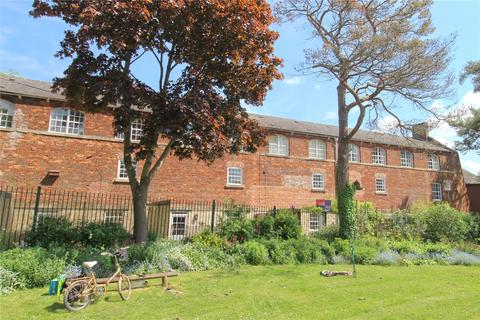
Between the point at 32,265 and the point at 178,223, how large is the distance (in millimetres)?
10928

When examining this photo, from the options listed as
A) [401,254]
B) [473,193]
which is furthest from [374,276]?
[473,193]

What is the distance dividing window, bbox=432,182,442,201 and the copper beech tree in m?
29.1

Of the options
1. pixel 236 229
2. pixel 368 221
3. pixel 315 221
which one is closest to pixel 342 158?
pixel 368 221

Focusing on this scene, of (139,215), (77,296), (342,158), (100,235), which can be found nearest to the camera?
(77,296)

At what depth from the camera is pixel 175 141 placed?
456 inches

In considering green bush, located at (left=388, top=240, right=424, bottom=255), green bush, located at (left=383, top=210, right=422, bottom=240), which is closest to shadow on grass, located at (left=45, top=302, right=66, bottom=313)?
green bush, located at (left=388, top=240, right=424, bottom=255)

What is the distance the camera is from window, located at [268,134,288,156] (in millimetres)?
27406

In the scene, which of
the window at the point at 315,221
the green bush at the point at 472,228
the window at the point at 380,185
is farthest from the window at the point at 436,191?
the window at the point at 315,221

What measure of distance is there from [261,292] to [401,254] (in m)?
8.83

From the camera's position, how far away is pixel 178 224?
773 inches

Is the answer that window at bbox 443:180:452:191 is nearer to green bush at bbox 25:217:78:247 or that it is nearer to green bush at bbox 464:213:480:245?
green bush at bbox 464:213:480:245

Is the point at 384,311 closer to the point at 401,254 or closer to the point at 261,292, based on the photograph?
the point at 261,292

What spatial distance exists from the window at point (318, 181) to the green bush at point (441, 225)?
956 cm

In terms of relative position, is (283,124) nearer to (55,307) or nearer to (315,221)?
(315,221)
